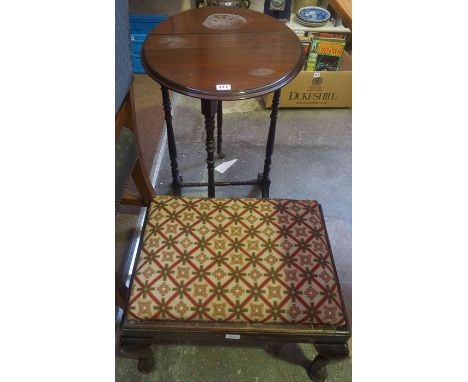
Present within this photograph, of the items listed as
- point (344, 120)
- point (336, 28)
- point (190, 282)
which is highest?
point (336, 28)

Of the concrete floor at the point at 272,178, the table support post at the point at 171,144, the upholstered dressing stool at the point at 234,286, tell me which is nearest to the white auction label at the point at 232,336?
the upholstered dressing stool at the point at 234,286

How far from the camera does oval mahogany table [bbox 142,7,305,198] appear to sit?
1.09 meters

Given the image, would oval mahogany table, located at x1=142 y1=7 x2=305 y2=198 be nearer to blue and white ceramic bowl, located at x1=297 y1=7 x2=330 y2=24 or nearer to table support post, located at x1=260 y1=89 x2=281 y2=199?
table support post, located at x1=260 y1=89 x2=281 y2=199

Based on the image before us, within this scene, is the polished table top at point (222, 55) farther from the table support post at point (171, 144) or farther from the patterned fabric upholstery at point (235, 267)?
the patterned fabric upholstery at point (235, 267)

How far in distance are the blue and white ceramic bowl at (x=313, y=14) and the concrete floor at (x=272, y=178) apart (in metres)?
0.56

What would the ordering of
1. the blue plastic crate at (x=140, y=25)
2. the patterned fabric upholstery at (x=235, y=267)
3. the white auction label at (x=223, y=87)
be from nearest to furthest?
the patterned fabric upholstery at (x=235, y=267)
the white auction label at (x=223, y=87)
the blue plastic crate at (x=140, y=25)

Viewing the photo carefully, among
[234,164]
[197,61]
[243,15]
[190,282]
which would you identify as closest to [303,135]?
[234,164]

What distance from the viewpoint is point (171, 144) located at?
160 centimetres

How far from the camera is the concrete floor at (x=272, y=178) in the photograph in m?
1.32

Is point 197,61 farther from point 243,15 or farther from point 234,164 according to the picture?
point 234,164

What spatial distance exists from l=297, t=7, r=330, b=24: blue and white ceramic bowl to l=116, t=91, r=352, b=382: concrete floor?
1.85ft

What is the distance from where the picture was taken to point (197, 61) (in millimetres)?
1182

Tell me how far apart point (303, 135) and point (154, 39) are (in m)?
1.26

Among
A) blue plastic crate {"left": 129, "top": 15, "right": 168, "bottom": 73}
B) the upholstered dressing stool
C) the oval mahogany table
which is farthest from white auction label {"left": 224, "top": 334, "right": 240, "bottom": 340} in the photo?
blue plastic crate {"left": 129, "top": 15, "right": 168, "bottom": 73}
